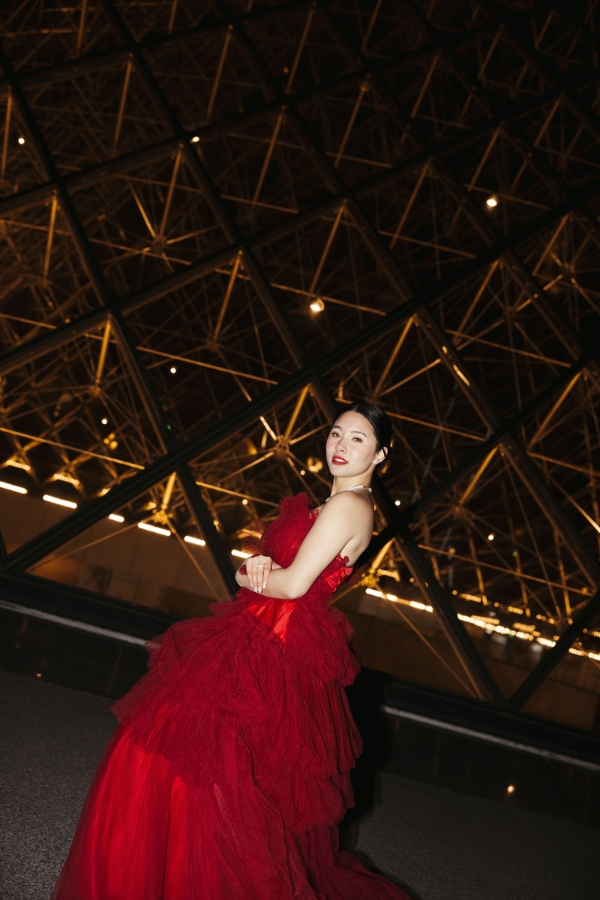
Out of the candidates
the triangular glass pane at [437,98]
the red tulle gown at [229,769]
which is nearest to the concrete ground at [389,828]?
the red tulle gown at [229,769]

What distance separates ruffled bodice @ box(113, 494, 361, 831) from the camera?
5.79 ft

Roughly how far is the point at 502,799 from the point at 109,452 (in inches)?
150

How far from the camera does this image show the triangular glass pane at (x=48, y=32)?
306 inches

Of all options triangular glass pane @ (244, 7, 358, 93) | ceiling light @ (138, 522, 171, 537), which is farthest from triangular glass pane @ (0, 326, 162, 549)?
triangular glass pane @ (244, 7, 358, 93)

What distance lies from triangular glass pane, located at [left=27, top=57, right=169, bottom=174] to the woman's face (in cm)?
647

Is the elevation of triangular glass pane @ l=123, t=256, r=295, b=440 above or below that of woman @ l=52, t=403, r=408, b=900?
above

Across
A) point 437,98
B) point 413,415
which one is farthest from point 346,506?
point 437,98

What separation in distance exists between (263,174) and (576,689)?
5.40m

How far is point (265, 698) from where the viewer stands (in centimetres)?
178

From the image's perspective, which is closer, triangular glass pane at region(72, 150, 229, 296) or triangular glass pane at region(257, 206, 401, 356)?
triangular glass pane at region(72, 150, 229, 296)

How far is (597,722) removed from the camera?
16.3 feet

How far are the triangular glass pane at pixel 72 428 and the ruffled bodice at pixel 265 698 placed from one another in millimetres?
3192

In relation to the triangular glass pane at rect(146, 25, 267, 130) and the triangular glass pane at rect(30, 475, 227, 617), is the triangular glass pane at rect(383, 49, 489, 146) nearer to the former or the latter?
the triangular glass pane at rect(146, 25, 267, 130)

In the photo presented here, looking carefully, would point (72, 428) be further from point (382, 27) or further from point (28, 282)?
point (382, 27)
